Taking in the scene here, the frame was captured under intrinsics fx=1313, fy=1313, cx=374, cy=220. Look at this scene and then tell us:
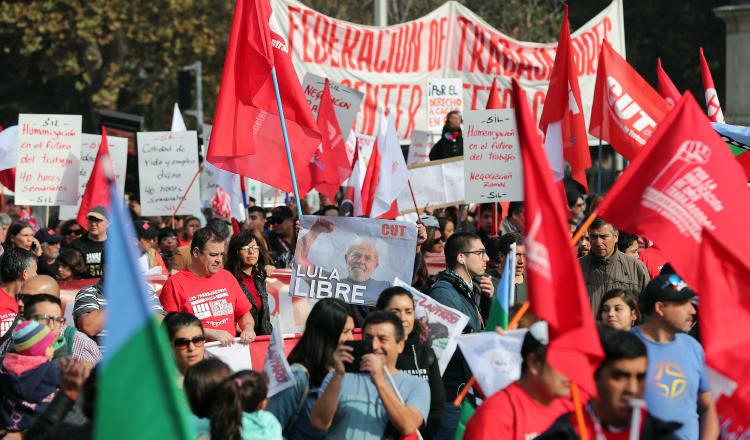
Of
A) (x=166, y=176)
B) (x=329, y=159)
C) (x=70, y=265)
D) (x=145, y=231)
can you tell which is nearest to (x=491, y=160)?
(x=329, y=159)

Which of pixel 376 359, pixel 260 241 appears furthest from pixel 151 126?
pixel 376 359

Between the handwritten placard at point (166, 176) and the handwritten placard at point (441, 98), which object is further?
the handwritten placard at point (441, 98)

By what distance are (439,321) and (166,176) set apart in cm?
707

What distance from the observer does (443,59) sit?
16203 mm

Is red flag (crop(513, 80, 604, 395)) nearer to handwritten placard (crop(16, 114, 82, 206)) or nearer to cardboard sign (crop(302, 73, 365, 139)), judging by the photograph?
cardboard sign (crop(302, 73, 365, 139))

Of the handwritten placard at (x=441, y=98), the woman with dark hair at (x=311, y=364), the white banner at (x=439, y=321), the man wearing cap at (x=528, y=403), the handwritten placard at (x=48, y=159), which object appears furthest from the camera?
the handwritten placard at (x=441, y=98)

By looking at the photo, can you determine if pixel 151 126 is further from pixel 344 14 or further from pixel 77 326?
pixel 77 326

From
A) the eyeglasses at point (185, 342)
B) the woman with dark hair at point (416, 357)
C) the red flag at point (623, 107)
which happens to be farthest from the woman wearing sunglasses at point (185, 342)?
the red flag at point (623, 107)

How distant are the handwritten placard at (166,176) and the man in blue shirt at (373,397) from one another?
26.6 feet

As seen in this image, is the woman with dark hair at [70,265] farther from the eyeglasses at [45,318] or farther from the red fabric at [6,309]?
the eyeglasses at [45,318]

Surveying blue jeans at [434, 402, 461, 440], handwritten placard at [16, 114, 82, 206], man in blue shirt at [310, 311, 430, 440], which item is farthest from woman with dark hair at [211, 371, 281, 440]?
handwritten placard at [16, 114, 82, 206]

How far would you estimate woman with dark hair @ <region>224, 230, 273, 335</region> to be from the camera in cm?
810

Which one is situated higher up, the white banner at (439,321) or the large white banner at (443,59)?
the large white banner at (443,59)

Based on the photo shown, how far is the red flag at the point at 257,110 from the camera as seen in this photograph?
8.76 metres
